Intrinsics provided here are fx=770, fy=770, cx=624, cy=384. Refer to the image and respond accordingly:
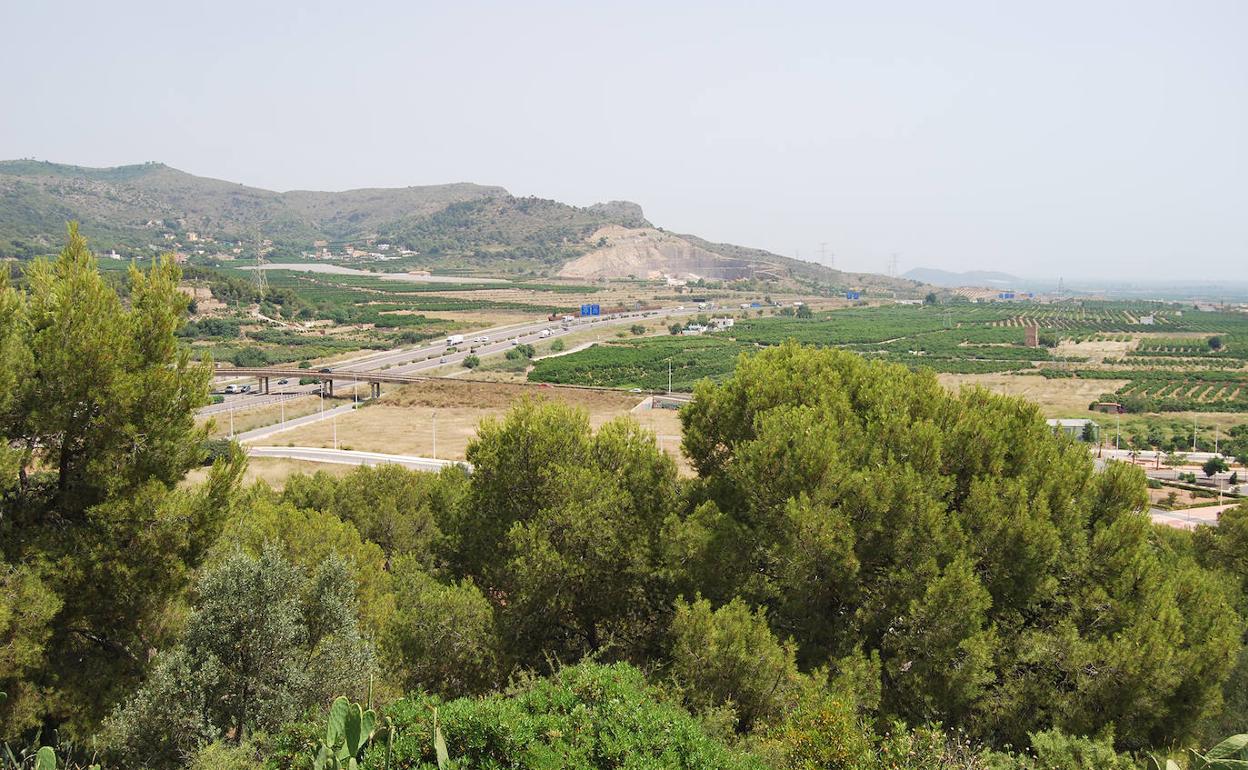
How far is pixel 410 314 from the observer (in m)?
121

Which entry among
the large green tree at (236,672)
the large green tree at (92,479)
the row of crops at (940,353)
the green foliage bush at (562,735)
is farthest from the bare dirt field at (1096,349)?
the large green tree at (92,479)

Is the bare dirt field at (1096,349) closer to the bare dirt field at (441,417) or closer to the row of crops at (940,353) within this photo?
the row of crops at (940,353)

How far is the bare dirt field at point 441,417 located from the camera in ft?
162

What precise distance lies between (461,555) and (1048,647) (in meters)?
10.7

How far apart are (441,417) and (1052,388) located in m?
59.1

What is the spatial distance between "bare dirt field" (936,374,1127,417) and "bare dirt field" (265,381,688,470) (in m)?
30.6

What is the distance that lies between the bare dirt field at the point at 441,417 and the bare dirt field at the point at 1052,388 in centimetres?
3065

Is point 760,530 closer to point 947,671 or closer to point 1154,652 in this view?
point 947,671

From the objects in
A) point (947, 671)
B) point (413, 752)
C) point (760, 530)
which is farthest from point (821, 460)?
point (413, 752)

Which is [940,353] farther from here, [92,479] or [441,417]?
[92,479]

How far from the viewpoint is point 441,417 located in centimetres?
5869

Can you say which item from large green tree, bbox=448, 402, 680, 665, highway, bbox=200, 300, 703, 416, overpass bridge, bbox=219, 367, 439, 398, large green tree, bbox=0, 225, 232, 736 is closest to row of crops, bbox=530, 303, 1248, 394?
highway, bbox=200, 300, 703, 416

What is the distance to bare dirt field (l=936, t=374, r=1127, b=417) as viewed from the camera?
67.6 meters

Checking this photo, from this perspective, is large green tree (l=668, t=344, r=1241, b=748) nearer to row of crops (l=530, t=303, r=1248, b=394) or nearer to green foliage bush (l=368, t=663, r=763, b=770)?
green foliage bush (l=368, t=663, r=763, b=770)
